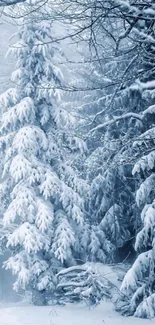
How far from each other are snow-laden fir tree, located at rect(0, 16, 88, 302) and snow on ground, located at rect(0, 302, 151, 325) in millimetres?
1121

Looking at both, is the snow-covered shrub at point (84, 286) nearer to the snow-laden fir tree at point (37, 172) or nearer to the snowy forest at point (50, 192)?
the snowy forest at point (50, 192)

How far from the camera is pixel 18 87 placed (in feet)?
46.7

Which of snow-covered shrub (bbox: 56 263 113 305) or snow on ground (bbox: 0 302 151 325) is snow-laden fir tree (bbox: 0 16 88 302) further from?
snow on ground (bbox: 0 302 151 325)

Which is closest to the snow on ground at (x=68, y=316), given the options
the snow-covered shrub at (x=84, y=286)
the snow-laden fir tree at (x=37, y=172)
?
the snow-covered shrub at (x=84, y=286)

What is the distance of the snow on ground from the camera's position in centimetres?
954

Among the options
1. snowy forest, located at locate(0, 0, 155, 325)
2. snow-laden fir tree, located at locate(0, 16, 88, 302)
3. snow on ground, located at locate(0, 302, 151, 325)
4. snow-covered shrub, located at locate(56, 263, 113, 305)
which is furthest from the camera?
snow-laden fir tree, located at locate(0, 16, 88, 302)

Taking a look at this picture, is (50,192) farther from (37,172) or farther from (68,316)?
(68,316)

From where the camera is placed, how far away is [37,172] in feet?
42.8

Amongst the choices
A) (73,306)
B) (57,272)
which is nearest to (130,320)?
(73,306)

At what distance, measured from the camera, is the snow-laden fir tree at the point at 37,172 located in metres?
12.5

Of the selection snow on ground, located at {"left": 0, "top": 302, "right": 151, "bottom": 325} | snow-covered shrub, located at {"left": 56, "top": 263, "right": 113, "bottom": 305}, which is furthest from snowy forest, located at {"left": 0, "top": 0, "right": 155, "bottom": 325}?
snow on ground, located at {"left": 0, "top": 302, "right": 151, "bottom": 325}

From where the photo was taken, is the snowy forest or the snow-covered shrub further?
the snowy forest

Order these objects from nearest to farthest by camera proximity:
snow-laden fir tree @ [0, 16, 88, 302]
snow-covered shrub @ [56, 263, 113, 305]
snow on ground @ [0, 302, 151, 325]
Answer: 1. snow on ground @ [0, 302, 151, 325]
2. snow-covered shrub @ [56, 263, 113, 305]
3. snow-laden fir tree @ [0, 16, 88, 302]

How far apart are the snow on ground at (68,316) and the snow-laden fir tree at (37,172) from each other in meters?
1.12
